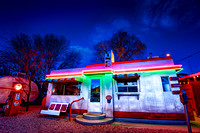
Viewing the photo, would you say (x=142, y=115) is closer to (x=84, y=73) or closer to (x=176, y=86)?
(x=176, y=86)

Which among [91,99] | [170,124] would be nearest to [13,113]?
[91,99]

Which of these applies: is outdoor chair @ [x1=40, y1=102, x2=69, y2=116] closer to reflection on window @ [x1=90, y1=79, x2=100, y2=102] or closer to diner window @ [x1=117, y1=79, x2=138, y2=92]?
reflection on window @ [x1=90, y1=79, x2=100, y2=102]

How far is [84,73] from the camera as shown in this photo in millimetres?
7262

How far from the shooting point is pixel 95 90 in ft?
25.8

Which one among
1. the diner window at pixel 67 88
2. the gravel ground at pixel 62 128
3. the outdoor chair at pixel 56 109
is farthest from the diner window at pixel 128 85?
the outdoor chair at pixel 56 109

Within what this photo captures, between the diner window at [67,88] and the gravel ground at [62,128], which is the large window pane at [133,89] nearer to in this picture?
the gravel ground at [62,128]

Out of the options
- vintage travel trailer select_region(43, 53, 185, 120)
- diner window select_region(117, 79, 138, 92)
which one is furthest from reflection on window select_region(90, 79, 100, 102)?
diner window select_region(117, 79, 138, 92)

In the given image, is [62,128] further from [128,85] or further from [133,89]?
[133,89]

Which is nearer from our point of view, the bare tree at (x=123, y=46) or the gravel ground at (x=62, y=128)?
the gravel ground at (x=62, y=128)

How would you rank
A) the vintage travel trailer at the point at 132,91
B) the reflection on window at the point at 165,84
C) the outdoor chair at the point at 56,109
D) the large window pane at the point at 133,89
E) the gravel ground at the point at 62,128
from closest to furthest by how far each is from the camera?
1. the gravel ground at the point at 62,128
2. the vintage travel trailer at the point at 132,91
3. the reflection on window at the point at 165,84
4. the large window pane at the point at 133,89
5. the outdoor chair at the point at 56,109

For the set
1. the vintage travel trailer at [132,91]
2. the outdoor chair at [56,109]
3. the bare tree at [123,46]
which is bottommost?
the outdoor chair at [56,109]

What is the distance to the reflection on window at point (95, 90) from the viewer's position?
7618 mm

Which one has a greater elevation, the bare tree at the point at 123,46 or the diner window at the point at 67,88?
the bare tree at the point at 123,46

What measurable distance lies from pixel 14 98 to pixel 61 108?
446 centimetres
